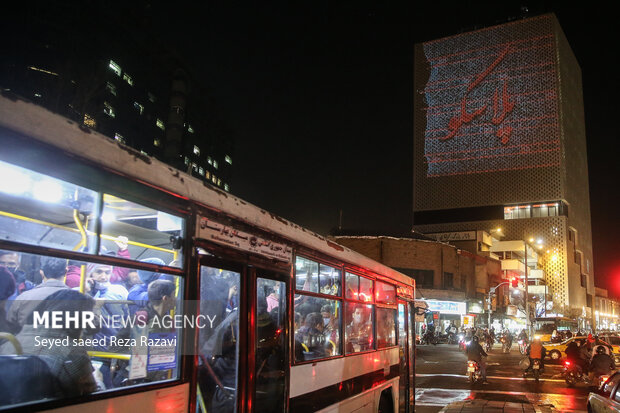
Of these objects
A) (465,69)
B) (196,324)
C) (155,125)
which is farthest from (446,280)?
(465,69)

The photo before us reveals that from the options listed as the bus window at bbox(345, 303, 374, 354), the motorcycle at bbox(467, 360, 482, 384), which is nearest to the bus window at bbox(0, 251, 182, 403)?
the bus window at bbox(345, 303, 374, 354)

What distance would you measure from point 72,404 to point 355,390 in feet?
15.0

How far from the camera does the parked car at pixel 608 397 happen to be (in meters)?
7.15

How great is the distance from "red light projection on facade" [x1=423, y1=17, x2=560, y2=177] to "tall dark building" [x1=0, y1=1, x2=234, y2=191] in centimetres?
4191

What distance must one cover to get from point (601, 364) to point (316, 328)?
41.8 feet

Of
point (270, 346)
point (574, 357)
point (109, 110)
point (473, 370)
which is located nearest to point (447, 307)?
point (574, 357)

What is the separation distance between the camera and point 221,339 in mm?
4090

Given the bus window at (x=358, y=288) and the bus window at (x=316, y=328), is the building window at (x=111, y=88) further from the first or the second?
the bus window at (x=316, y=328)

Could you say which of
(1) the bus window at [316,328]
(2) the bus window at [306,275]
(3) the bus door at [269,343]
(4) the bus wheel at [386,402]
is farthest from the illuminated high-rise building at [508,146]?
(3) the bus door at [269,343]

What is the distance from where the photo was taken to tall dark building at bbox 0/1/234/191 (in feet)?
91.8

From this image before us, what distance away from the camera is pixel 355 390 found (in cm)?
664

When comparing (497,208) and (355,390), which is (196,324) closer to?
(355,390)

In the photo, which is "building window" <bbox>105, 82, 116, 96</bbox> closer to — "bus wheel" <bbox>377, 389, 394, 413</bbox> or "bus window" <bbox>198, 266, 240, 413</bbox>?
"bus wheel" <bbox>377, 389, 394, 413</bbox>

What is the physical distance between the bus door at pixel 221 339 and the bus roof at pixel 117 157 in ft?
1.72
